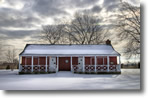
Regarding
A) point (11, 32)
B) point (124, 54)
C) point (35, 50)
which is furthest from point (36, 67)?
point (124, 54)

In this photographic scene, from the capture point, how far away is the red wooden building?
59.3 feet

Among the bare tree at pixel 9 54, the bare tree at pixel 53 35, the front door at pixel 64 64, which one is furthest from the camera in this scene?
the bare tree at pixel 53 35

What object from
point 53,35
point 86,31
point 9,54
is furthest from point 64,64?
point 9,54

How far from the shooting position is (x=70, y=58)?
67.6 feet

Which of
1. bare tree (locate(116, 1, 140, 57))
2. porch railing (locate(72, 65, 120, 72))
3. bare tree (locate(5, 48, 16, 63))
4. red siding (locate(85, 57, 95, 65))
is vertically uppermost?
bare tree (locate(116, 1, 140, 57))

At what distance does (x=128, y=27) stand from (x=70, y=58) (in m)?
8.54

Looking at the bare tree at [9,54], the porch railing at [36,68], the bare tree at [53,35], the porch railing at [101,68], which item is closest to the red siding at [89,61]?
the porch railing at [101,68]

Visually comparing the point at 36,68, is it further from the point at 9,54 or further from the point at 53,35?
the point at 9,54

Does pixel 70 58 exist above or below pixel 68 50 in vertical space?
below

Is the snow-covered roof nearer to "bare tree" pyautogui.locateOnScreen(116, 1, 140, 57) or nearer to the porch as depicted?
the porch

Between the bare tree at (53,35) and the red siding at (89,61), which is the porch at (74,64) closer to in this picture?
the red siding at (89,61)

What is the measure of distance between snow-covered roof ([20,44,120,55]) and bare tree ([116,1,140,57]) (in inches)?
219

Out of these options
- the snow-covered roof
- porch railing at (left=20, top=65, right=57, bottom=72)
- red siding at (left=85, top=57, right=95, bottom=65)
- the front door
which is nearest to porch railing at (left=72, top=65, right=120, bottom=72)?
the snow-covered roof

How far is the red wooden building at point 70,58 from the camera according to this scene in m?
18.1
